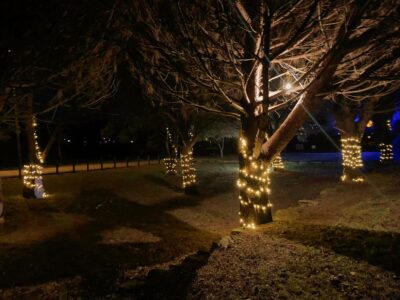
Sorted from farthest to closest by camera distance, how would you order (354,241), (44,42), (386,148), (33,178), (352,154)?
(386,148), (352,154), (33,178), (44,42), (354,241)

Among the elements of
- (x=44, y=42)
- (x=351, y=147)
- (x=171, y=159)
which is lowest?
(x=171, y=159)

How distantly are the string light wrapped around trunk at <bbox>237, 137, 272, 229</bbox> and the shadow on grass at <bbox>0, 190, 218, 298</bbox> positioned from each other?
157 cm

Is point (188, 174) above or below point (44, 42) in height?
below

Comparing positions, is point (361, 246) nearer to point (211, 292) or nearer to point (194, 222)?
point (211, 292)

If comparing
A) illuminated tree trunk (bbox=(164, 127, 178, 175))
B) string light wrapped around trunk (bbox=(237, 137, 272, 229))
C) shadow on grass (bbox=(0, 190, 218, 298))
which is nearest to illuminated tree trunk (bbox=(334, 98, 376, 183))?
shadow on grass (bbox=(0, 190, 218, 298))

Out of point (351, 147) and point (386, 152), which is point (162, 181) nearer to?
point (351, 147)

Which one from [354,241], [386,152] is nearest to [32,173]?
[354,241]

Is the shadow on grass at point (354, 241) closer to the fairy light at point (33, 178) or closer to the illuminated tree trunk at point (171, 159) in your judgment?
the fairy light at point (33, 178)

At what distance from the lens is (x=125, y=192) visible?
19.0m

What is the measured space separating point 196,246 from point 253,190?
2.17 m

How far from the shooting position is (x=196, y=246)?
1069 cm

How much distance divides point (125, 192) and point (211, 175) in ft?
27.8

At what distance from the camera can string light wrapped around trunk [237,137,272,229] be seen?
9688 millimetres

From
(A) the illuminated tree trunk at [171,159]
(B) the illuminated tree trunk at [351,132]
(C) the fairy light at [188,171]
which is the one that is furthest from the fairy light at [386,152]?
(C) the fairy light at [188,171]
